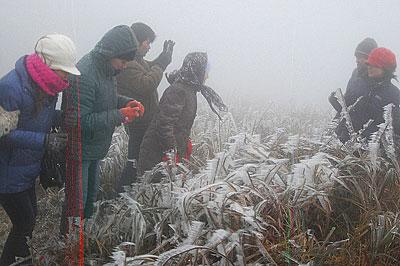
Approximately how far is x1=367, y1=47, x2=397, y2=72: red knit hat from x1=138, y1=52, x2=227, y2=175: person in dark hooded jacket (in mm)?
1533

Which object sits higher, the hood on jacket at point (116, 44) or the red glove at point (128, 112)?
the hood on jacket at point (116, 44)

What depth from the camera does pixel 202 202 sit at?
10.3 feet

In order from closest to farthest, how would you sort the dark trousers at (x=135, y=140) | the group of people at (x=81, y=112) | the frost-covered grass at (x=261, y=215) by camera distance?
the frost-covered grass at (x=261, y=215) → the group of people at (x=81, y=112) → the dark trousers at (x=135, y=140)

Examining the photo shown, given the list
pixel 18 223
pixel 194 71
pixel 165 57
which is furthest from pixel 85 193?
pixel 165 57

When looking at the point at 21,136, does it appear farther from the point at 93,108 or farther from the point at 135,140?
the point at 135,140

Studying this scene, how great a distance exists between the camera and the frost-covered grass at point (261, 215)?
2705mm

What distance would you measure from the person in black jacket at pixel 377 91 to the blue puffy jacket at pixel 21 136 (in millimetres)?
2966

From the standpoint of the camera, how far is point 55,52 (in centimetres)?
308

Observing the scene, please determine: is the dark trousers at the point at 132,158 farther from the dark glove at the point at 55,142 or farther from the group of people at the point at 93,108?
the dark glove at the point at 55,142

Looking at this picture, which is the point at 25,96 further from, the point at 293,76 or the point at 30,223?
the point at 293,76

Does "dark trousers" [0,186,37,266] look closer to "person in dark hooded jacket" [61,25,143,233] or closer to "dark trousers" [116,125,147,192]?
"person in dark hooded jacket" [61,25,143,233]

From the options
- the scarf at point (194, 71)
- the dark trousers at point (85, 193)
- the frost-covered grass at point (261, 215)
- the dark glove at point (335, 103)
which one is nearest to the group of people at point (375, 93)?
the dark glove at point (335, 103)

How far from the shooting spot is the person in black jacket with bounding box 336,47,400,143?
4379 millimetres

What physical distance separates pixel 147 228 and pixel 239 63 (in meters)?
27.7
